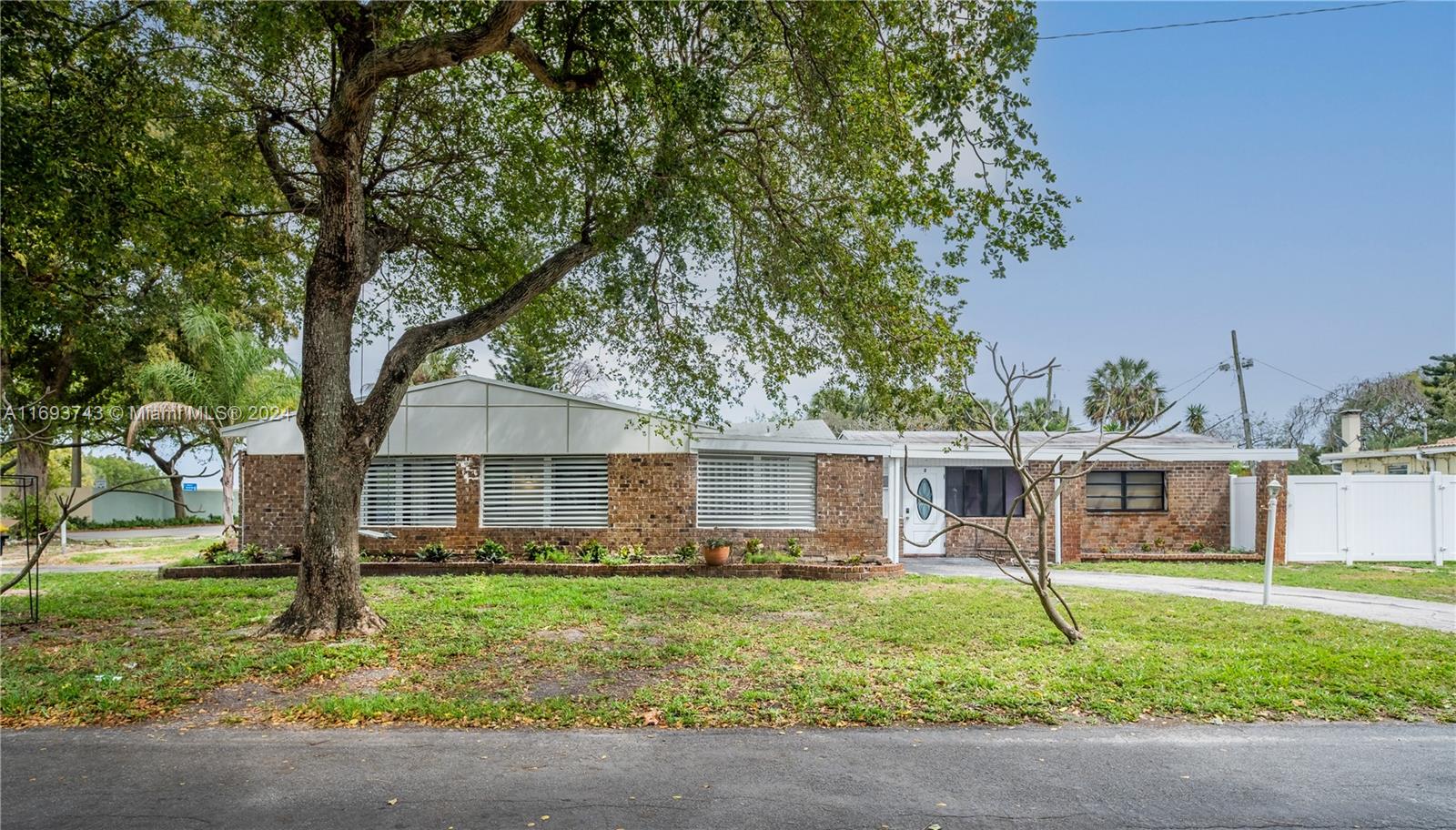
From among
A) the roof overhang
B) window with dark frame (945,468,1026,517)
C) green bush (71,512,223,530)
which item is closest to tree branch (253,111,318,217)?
the roof overhang

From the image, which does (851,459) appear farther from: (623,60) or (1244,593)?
(623,60)

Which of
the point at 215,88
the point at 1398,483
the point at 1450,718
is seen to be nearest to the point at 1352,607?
the point at 1450,718

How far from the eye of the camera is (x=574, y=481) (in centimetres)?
1453

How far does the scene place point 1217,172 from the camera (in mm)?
20219

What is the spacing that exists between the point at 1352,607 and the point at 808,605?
7049 mm

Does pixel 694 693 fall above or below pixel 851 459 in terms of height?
below

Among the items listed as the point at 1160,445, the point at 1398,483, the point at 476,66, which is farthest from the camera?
the point at 1160,445

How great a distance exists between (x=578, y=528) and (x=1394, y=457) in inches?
887

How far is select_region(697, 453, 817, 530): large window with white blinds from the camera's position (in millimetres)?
14508

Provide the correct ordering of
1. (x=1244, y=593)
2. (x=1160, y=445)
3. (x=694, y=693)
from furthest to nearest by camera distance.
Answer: (x=1160, y=445) → (x=1244, y=593) → (x=694, y=693)

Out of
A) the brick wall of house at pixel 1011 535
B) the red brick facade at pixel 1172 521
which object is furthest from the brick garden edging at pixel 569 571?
the red brick facade at pixel 1172 521

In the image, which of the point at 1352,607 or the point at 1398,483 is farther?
the point at 1398,483

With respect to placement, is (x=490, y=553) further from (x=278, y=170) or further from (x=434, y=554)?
(x=278, y=170)

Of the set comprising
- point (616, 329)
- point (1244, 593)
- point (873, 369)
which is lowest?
point (1244, 593)
